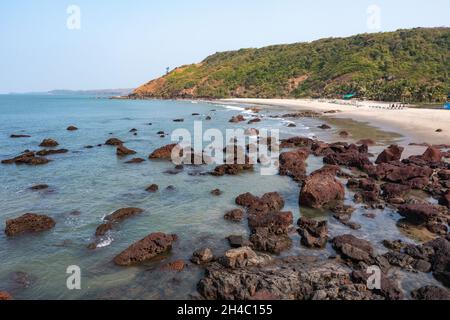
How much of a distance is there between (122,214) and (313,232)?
867cm

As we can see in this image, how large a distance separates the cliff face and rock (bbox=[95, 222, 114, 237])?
78.8 m

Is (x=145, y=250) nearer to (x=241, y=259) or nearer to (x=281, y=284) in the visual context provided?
(x=241, y=259)

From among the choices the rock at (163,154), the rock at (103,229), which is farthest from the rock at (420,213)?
the rock at (163,154)

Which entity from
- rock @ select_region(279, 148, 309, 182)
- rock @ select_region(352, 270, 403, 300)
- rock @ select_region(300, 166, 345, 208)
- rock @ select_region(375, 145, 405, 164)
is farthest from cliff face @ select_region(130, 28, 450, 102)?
rock @ select_region(352, 270, 403, 300)

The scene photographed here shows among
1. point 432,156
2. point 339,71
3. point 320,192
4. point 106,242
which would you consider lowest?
point 106,242

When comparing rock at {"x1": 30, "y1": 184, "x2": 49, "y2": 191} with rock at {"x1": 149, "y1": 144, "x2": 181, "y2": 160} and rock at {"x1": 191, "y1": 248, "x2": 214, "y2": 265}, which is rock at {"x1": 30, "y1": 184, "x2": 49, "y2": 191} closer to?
rock at {"x1": 149, "y1": 144, "x2": 181, "y2": 160}

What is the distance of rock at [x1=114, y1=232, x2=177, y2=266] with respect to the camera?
1320 cm

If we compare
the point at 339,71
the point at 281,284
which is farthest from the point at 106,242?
the point at 339,71

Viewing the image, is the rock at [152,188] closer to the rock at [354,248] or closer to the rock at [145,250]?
the rock at [145,250]

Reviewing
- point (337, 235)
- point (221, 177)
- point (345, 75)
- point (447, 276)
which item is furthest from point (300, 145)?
point (345, 75)

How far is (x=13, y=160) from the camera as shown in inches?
1206

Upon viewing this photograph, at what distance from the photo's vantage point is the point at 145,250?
1362cm
